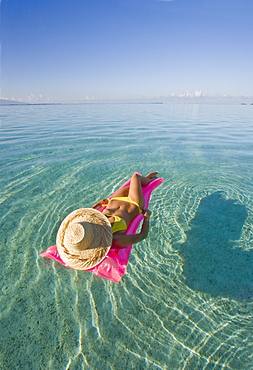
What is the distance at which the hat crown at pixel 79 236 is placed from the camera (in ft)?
6.74

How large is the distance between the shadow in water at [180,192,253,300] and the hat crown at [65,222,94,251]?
5.05ft

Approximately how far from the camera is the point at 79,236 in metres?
2.05

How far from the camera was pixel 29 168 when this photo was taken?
21.8 feet

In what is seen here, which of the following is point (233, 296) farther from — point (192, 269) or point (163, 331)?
point (163, 331)

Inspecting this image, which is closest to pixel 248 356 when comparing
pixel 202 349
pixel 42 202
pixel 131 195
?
pixel 202 349

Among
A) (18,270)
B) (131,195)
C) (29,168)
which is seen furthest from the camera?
(29,168)

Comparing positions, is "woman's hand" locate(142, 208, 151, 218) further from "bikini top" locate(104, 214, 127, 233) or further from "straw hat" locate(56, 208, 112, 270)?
"straw hat" locate(56, 208, 112, 270)

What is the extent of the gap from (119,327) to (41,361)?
789mm

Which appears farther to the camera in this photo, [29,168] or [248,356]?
[29,168]

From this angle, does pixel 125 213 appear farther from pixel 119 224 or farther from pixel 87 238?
pixel 87 238

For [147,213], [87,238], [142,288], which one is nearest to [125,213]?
[147,213]

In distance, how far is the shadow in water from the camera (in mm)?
2730

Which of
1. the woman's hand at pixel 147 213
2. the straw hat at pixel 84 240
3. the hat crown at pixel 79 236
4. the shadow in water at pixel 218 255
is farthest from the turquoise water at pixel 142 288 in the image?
the hat crown at pixel 79 236

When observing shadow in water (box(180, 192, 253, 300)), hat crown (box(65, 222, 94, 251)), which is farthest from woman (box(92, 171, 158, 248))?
shadow in water (box(180, 192, 253, 300))
